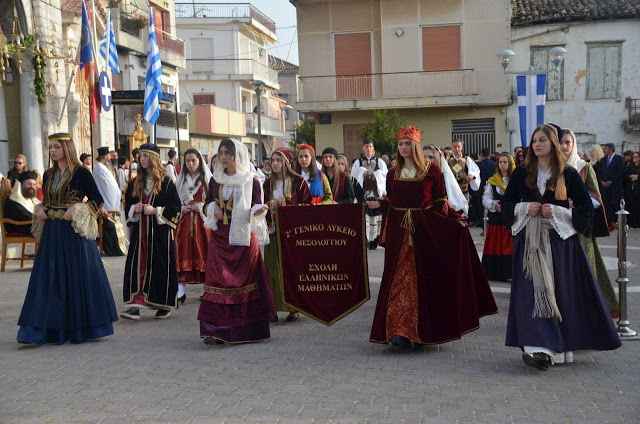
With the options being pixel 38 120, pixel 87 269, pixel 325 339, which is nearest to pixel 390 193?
pixel 325 339

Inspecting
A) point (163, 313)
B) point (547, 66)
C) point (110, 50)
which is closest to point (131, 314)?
point (163, 313)

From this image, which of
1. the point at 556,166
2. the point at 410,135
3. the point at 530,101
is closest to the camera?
the point at 556,166

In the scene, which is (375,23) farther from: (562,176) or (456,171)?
(562,176)

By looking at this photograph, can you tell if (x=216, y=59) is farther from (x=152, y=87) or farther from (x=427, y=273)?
(x=427, y=273)

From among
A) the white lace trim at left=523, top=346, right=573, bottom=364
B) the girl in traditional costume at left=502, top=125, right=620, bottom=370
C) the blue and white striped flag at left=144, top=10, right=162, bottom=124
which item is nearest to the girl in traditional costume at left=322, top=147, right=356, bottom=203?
the girl in traditional costume at left=502, top=125, right=620, bottom=370

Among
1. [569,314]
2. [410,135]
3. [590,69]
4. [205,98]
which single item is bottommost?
[569,314]

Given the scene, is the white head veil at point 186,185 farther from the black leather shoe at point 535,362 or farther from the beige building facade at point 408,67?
the beige building facade at point 408,67

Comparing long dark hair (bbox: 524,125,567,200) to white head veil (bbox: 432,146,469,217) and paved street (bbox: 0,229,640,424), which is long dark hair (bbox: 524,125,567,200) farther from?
paved street (bbox: 0,229,640,424)

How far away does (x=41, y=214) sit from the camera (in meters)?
8.00

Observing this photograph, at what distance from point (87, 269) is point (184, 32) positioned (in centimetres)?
5003

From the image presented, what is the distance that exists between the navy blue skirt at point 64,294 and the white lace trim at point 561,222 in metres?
4.21

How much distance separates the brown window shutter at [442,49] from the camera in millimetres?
31609

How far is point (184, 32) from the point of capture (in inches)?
2203

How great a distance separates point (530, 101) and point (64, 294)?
35.8 ft
